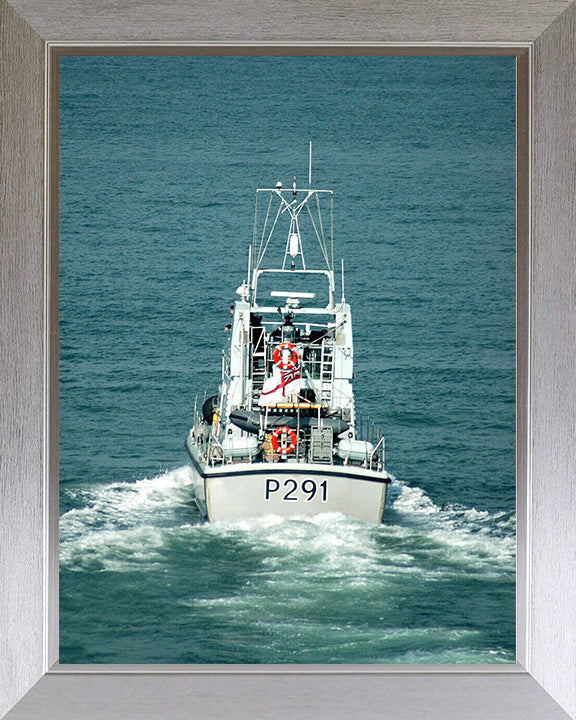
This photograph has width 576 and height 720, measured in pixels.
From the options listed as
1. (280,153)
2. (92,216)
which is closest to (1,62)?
(92,216)

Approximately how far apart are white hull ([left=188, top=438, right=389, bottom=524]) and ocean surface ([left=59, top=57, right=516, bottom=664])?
69 mm

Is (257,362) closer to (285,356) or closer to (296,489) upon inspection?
(285,356)

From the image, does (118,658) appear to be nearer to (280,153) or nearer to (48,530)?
(48,530)

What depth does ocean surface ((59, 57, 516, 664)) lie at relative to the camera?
4.12m

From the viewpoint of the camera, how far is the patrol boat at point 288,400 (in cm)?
432

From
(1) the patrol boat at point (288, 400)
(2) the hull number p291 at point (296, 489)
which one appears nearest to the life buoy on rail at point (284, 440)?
(1) the patrol boat at point (288, 400)

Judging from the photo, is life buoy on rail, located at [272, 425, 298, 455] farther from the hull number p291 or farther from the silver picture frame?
the silver picture frame

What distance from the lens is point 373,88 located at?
422 centimetres

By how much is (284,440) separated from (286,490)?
0.23m

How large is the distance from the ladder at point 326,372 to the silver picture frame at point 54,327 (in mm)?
1089

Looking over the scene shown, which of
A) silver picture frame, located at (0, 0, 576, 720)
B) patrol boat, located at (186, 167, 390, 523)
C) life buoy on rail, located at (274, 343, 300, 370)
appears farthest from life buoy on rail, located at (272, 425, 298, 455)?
silver picture frame, located at (0, 0, 576, 720)

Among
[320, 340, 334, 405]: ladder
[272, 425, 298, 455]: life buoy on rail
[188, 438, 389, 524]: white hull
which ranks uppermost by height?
[320, 340, 334, 405]: ladder

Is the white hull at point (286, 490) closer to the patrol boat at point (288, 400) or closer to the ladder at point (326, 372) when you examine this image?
the patrol boat at point (288, 400)

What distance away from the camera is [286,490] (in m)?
4.34
